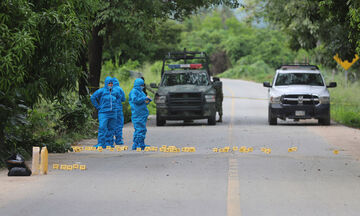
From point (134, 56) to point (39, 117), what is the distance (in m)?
40.8

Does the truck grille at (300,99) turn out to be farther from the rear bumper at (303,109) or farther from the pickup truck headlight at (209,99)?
the pickup truck headlight at (209,99)

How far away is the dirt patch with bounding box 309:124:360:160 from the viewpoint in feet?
52.5

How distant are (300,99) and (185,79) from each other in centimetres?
421

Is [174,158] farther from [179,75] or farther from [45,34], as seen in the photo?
[179,75]

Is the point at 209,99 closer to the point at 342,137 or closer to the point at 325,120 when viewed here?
the point at 325,120

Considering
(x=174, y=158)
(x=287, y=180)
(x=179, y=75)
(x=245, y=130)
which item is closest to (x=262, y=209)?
(x=287, y=180)

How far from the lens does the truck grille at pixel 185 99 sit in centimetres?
2372

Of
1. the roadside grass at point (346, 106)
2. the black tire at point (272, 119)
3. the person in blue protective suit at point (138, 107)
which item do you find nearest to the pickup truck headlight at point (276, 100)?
the black tire at point (272, 119)

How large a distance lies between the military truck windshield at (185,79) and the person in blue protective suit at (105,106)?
866 centimetres

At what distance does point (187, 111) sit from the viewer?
77.9 ft

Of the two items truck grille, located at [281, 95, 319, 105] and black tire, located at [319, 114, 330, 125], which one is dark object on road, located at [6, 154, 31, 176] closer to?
truck grille, located at [281, 95, 319, 105]

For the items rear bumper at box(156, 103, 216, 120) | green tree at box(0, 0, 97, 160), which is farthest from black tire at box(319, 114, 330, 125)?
green tree at box(0, 0, 97, 160)

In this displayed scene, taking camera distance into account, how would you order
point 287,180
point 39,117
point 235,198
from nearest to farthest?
point 235,198 → point 287,180 → point 39,117

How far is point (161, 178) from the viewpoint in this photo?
1098 centimetres
